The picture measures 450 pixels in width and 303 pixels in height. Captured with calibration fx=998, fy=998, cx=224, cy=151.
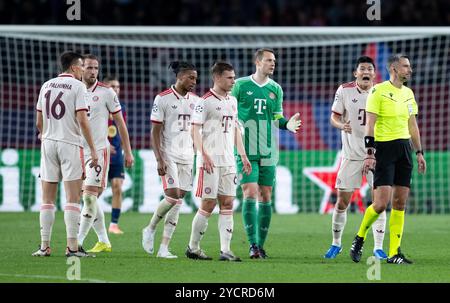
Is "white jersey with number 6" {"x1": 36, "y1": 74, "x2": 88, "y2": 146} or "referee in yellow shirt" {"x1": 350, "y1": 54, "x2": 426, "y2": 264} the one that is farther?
"white jersey with number 6" {"x1": 36, "y1": 74, "x2": 88, "y2": 146}

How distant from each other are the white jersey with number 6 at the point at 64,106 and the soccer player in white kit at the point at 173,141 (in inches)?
36.9

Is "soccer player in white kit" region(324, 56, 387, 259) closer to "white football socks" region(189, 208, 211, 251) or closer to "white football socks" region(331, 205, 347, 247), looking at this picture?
"white football socks" region(331, 205, 347, 247)

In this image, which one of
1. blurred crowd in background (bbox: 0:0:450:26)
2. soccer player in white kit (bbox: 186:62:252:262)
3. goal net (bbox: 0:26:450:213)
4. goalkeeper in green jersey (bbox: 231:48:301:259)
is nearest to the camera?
soccer player in white kit (bbox: 186:62:252:262)

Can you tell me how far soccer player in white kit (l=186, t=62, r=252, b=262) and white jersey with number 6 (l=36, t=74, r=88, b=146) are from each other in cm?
123

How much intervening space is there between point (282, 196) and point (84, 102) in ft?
27.1

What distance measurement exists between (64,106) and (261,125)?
91.3 inches

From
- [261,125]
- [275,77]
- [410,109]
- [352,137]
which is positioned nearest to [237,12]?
[275,77]

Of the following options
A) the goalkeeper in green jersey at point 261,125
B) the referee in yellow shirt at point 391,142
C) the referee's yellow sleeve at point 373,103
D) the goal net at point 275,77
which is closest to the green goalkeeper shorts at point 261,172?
the goalkeeper in green jersey at point 261,125

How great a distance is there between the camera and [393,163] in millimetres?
10273

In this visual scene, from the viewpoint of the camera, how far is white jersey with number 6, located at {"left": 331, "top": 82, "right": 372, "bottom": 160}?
37.2 feet

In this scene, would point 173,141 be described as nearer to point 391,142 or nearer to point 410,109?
point 391,142

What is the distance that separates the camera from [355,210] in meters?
18.5

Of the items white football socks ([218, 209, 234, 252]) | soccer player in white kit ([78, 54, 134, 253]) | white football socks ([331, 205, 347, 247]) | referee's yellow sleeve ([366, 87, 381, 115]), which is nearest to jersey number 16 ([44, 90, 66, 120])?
soccer player in white kit ([78, 54, 134, 253])

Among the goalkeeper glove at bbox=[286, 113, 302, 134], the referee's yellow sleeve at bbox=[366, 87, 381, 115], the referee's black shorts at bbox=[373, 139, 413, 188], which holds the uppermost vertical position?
the referee's yellow sleeve at bbox=[366, 87, 381, 115]
